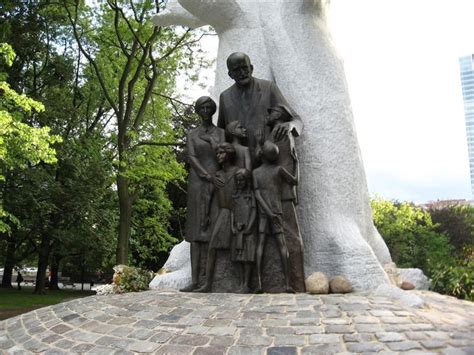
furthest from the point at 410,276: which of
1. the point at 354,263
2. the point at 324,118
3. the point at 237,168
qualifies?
the point at 237,168

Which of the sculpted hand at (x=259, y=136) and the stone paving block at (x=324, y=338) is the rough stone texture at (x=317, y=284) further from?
the sculpted hand at (x=259, y=136)

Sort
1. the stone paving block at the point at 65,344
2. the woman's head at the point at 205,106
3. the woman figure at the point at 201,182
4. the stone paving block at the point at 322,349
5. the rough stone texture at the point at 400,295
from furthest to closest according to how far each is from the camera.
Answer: the woman's head at the point at 205,106
the woman figure at the point at 201,182
the rough stone texture at the point at 400,295
the stone paving block at the point at 65,344
the stone paving block at the point at 322,349

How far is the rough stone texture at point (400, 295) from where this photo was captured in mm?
5105

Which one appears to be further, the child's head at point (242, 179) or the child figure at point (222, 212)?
the child figure at point (222, 212)

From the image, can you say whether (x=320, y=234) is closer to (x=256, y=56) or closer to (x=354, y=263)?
(x=354, y=263)

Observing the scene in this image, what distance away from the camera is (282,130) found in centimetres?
648

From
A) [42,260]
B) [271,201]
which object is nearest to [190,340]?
[271,201]

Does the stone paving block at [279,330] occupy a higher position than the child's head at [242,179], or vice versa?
the child's head at [242,179]

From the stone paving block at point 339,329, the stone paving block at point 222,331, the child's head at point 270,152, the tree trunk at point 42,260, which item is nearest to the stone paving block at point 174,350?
the stone paving block at point 222,331

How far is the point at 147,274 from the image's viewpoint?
7.06 m

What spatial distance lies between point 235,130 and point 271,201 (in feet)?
4.17

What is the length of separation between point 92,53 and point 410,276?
1593 centimetres

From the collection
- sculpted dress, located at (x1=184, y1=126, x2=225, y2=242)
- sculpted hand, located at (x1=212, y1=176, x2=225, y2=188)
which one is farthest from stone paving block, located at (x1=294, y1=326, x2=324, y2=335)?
sculpted hand, located at (x1=212, y1=176, x2=225, y2=188)

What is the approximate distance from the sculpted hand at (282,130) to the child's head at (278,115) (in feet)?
0.68
